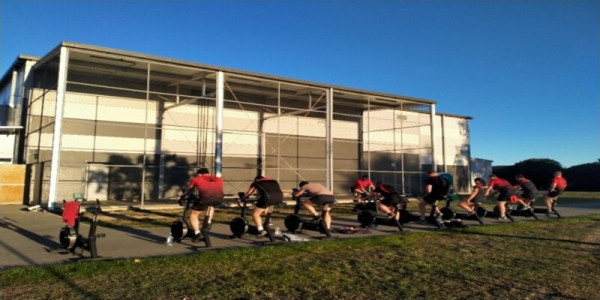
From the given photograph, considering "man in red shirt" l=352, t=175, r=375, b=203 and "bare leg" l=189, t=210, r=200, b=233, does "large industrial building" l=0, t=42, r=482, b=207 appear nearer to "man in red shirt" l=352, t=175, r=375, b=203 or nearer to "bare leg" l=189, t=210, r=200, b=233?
"man in red shirt" l=352, t=175, r=375, b=203

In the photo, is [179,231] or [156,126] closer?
[179,231]

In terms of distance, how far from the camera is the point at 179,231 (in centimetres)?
916

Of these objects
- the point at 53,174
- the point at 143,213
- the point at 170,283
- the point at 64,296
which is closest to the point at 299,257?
the point at 170,283

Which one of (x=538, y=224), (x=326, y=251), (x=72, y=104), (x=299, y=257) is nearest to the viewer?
(x=299, y=257)

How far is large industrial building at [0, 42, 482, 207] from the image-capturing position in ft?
66.7

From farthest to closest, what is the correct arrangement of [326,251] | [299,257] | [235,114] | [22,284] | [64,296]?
[235,114] → [326,251] → [299,257] → [22,284] → [64,296]

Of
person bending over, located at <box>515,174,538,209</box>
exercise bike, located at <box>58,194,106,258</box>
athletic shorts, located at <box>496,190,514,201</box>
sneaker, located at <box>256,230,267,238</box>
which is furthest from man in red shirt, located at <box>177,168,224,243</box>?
person bending over, located at <box>515,174,538,209</box>

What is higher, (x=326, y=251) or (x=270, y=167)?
(x=270, y=167)

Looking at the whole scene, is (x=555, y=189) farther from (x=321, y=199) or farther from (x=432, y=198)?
(x=321, y=199)

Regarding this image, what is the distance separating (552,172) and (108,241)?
47004 millimetres

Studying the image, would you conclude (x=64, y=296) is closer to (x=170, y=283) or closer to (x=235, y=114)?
(x=170, y=283)

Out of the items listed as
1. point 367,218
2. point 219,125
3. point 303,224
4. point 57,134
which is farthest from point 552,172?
point 57,134

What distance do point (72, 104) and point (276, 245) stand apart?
691 inches

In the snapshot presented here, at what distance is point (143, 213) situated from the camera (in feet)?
55.4
